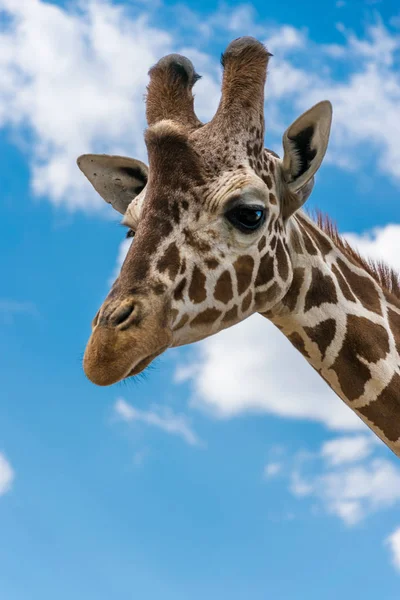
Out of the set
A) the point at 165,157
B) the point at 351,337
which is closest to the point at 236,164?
the point at 165,157

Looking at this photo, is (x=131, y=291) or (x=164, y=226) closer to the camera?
(x=131, y=291)

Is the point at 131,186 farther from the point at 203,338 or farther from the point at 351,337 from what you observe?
the point at 351,337

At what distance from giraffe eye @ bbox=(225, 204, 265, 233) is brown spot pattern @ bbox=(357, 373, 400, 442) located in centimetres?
215

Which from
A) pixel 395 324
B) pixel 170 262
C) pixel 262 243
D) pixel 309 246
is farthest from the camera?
pixel 395 324

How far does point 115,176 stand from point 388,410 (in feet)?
11.9

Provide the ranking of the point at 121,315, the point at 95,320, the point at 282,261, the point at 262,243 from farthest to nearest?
1. the point at 282,261
2. the point at 262,243
3. the point at 95,320
4. the point at 121,315

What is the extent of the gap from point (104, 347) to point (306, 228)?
307 cm

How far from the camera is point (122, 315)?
17.1 feet

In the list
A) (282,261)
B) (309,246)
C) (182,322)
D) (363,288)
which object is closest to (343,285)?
(363,288)

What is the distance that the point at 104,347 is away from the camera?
5.08 meters

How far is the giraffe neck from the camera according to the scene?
269 inches

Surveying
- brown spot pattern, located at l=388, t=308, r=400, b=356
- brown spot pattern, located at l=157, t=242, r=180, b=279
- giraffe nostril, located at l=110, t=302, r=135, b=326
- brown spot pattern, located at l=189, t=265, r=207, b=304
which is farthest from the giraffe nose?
brown spot pattern, located at l=388, t=308, r=400, b=356

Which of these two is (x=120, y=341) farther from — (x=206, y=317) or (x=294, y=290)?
(x=294, y=290)

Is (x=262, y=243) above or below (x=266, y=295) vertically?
above
